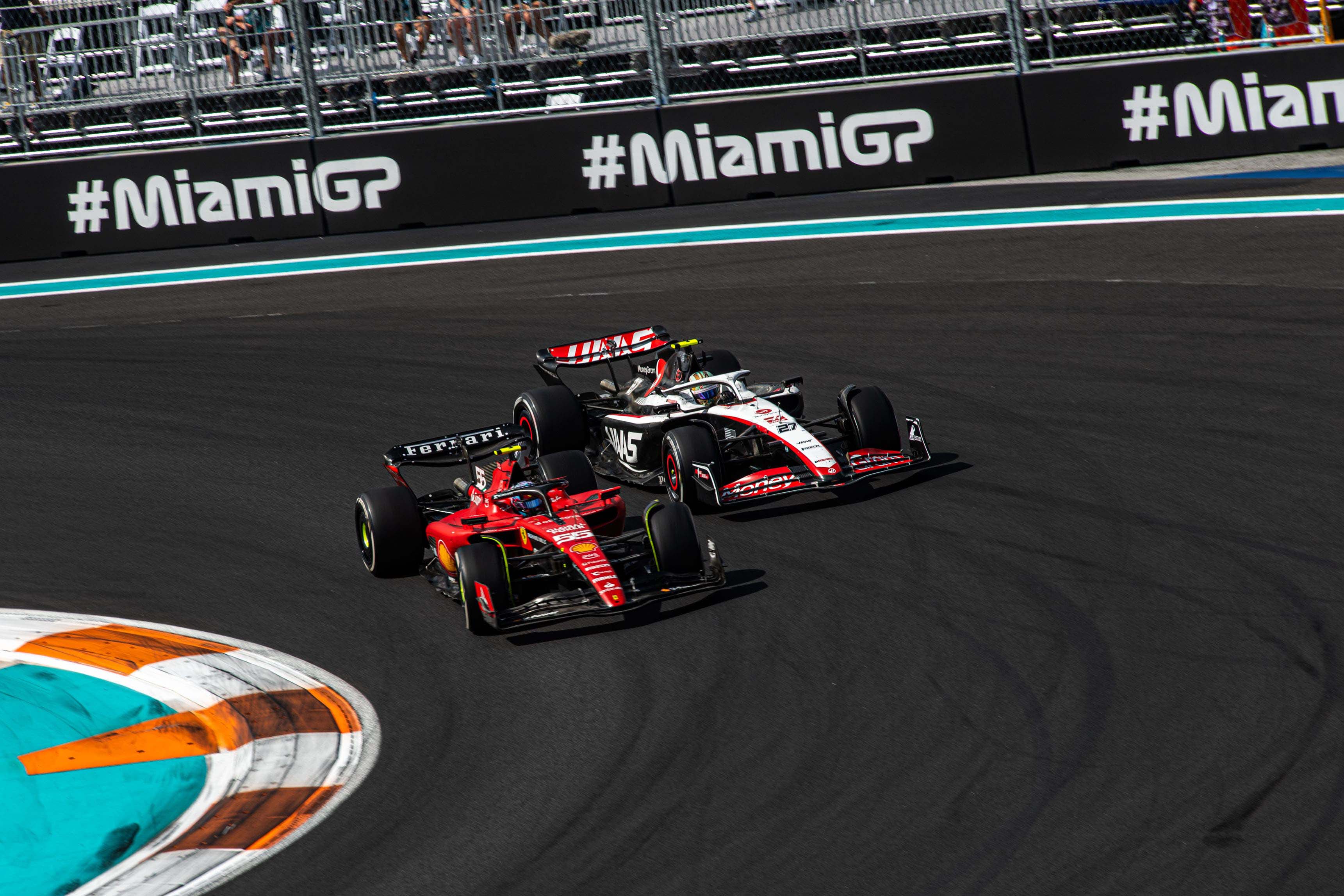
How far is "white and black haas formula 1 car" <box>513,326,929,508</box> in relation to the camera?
8.08m

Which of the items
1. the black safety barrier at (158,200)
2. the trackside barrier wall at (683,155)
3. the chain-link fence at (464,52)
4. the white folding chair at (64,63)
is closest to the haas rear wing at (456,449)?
the trackside barrier wall at (683,155)

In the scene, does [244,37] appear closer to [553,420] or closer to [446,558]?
[553,420]

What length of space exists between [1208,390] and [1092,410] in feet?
2.55

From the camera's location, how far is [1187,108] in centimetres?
1522

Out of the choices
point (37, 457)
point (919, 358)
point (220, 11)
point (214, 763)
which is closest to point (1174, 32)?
point (919, 358)

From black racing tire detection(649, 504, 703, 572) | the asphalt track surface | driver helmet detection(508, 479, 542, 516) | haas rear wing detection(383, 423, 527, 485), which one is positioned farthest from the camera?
haas rear wing detection(383, 423, 527, 485)

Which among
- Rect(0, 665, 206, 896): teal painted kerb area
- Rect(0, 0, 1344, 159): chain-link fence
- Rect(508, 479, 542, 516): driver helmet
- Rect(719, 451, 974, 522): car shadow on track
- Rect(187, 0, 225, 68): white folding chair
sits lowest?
Rect(0, 665, 206, 896): teal painted kerb area

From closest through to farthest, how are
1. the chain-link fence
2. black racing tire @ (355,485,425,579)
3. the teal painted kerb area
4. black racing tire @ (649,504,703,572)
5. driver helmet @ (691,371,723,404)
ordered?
the teal painted kerb area, black racing tire @ (649,504,703,572), black racing tire @ (355,485,425,579), driver helmet @ (691,371,723,404), the chain-link fence

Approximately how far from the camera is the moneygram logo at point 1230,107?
14.9 meters

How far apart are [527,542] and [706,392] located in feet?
5.90

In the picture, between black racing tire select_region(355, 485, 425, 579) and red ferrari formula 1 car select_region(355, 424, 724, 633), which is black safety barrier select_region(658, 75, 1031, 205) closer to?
red ferrari formula 1 car select_region(355, 424, 724, 633)

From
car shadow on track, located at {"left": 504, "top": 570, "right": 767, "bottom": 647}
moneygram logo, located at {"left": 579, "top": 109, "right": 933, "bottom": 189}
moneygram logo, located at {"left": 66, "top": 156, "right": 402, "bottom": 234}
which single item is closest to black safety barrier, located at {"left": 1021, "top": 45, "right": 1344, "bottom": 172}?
moneygram logo, located at {"left": 579, "top": 109, "right": 933, "bottom": 189}

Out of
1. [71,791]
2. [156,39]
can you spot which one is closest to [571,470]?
[71,791]

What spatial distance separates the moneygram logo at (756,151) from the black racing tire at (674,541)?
31.0ft
